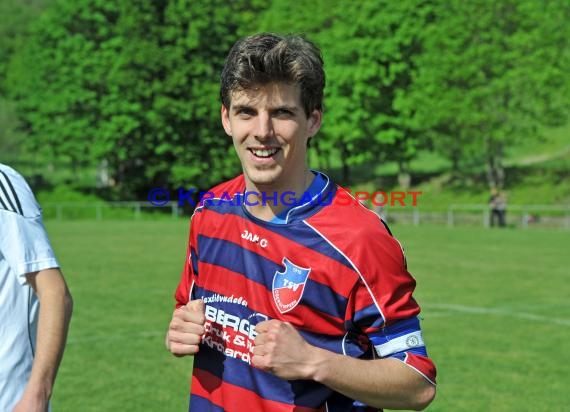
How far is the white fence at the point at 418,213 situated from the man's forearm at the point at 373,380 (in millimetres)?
40206

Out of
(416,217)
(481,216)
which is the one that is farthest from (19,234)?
(416,217)

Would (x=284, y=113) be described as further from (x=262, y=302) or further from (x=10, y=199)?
(x=10, y=199)

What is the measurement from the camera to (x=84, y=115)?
6031 cm

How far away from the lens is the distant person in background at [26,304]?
377 centimetres

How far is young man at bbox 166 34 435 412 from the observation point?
336 centimetres

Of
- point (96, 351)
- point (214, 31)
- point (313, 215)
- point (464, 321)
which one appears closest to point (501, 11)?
point (214, 31)

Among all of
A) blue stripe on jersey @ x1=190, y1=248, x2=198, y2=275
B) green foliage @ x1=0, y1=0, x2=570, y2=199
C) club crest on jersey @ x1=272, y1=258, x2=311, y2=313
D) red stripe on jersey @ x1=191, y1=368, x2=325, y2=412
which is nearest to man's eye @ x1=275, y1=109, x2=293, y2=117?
club crest on jersey @ x1=272, y1=258, x2=311, y2=313

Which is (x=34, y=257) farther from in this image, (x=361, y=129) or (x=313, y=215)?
(x=361, y=129)

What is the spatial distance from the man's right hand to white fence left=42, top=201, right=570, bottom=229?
132ft

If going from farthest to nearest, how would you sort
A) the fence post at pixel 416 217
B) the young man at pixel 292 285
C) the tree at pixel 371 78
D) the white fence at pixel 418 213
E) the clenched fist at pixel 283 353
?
the tree at pixel 371 78 < the fence post at pixel 416 217 < the white fence at pixel 418 213 < the young man at pixel 292 285 < the clenched fist at pixel 283 353

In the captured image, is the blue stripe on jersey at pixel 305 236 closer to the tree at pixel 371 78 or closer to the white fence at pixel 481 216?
the white fence at pixel 481 216

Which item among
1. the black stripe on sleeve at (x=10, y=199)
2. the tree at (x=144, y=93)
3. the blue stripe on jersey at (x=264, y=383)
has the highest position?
the tree at (x=144, y=93)

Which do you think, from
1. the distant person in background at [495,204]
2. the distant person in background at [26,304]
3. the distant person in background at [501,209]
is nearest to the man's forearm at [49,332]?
the distant person in background at [26,304]

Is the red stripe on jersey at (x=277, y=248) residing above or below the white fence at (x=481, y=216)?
above
